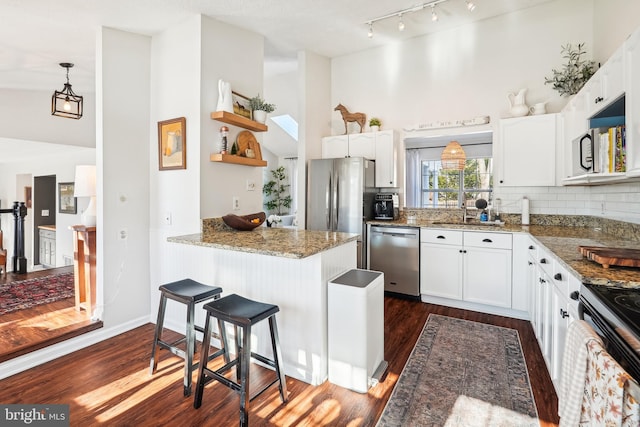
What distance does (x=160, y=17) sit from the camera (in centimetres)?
288

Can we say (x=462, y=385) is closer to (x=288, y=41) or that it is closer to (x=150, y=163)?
(x=150, y=163)

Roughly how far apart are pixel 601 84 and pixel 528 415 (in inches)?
83.7

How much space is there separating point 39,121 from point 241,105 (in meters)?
3.59

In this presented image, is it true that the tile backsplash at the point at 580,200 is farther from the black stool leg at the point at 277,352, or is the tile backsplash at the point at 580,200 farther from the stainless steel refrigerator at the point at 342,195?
the black stool leg at the point at 277,352

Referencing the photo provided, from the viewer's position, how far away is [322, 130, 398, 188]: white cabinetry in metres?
4.14

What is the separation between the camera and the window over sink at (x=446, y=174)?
183 inches

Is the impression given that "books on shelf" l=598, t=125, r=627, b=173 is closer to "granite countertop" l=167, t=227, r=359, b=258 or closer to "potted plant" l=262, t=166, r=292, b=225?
"granite countertop" l=167, t=227, r=359, b=258

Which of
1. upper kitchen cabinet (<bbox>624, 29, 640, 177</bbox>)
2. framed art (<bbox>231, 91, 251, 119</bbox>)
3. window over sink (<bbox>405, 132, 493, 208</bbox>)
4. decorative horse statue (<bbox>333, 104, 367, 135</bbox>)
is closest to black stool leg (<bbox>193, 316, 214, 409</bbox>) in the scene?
framed art (<bbox>231, 91, 251, 119</bbox>)

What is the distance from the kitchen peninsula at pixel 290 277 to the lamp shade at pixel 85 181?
4.63 ft

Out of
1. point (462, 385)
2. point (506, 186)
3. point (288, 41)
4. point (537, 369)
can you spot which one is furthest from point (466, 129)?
point (462, 385)

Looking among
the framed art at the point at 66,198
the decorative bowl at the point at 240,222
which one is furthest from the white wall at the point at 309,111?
the framed art at the point at 66,198

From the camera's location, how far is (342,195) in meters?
4.01

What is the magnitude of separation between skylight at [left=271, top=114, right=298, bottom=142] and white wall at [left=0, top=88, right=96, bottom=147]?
10.8 feet

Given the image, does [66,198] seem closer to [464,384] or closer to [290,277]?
[290,277]
